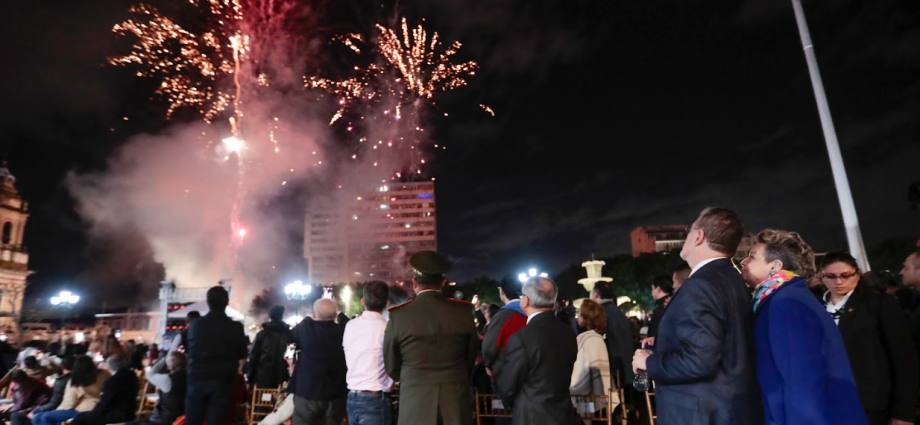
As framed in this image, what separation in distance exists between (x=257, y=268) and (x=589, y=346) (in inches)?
3342

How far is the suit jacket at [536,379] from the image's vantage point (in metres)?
3.73

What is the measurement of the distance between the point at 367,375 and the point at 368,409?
0.96 ft

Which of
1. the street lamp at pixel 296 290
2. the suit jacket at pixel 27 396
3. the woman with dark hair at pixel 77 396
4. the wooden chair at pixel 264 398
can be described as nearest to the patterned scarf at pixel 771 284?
the wooden chair at pixel 264 398

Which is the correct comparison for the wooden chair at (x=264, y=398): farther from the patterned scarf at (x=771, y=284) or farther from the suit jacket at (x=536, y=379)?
the patterned scarf at (x=771, y=284)

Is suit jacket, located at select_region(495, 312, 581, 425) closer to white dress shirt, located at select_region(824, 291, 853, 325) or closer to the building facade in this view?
white dress shirt, located at select_region(824, 291, 853, 325)

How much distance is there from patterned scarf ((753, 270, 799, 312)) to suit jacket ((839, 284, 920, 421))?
155cm

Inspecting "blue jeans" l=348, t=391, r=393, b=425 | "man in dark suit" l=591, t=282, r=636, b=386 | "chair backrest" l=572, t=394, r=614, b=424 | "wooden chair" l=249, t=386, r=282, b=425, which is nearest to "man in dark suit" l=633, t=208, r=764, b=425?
"chair backrest" l=572, t=394, r=614, b=424

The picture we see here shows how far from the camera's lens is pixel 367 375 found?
14.9 ft

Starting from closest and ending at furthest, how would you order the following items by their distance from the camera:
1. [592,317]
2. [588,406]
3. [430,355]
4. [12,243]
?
[430,355] < [588,406] < [592,317] < [12,243]

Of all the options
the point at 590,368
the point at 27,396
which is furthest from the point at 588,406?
the point at 27,396

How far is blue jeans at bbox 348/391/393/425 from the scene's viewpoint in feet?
14.7

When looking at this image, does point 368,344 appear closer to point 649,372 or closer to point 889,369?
point 649,372

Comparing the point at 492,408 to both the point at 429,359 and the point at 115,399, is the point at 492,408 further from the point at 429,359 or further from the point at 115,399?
the point at 115,399

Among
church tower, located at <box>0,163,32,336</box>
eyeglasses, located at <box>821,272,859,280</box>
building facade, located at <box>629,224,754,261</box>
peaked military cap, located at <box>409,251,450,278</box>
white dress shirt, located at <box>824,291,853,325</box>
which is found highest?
building facade, located at <box>629,224,754,261</box>
